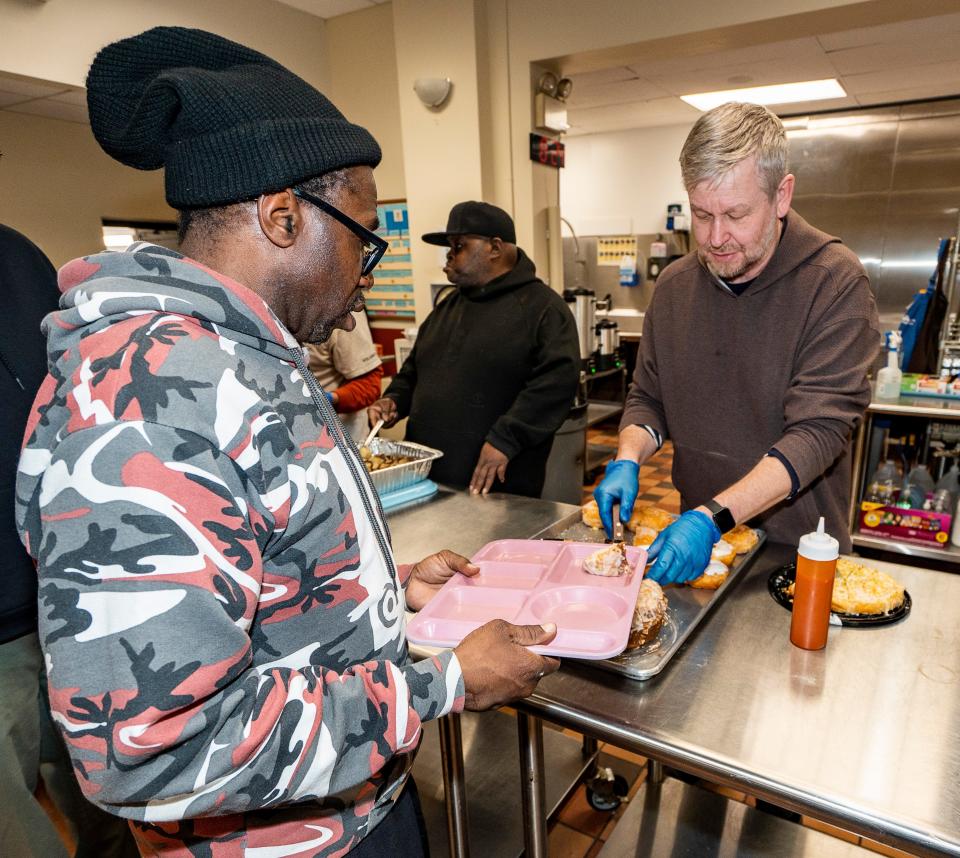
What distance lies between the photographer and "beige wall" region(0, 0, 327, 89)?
2.81m

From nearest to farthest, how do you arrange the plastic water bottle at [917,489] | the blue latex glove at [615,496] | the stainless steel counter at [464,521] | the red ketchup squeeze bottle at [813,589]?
the red ketchup squeeze bottle at [813,589]
the blue latex glove at [615,496]
the stainless steel counter at [464,521]
the plastic water bottle at [917,489]

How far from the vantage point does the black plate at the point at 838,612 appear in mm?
1255

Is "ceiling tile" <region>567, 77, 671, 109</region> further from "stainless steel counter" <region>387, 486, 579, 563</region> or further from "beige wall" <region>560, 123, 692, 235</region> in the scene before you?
"stainless steel counter" <region>387, 486, 579, 563</region>

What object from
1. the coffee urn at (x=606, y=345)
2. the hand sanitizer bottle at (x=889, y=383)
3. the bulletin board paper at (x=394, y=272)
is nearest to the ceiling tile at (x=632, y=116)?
the coffee urn at (x=606, y=345)

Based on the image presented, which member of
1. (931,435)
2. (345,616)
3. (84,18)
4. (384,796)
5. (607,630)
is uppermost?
(84,18)

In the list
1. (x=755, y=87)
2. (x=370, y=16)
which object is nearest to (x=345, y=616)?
(x=370, y=16)

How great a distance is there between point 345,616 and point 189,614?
25 cm

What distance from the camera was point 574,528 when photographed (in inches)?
68.3

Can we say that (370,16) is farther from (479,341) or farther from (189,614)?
(189,614)

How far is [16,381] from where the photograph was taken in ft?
4.42

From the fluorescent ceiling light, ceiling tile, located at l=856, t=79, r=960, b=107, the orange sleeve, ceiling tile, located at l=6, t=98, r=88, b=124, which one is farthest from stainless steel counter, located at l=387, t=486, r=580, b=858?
ceiling tile, located at l=856, t=79, r=960, b=107

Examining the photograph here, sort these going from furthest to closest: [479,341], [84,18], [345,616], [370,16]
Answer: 1. [370,16]
2. [84,18]
3. [479,341]
4. [345,616]

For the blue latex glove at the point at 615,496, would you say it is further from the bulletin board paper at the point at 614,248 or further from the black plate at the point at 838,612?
the bulletin board paper at the point at 614,248

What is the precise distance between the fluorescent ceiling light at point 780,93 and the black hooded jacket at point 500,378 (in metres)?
3.86
